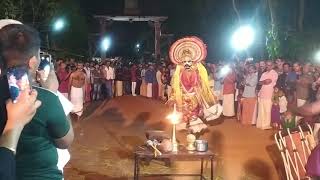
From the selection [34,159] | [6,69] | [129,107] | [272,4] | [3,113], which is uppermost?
[272,4]

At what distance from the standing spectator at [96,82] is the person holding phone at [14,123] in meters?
19.3

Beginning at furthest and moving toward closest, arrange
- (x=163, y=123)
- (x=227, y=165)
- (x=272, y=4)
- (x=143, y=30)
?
1. (x=143, y=30)
2. (x=272, y=4)
3. (x=163, y=123)
4. (x=227, y=165)

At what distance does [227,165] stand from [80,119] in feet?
23.3

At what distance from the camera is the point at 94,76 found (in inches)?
860

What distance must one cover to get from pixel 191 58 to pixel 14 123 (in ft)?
30.0

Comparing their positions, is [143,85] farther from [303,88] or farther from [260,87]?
[303,88]

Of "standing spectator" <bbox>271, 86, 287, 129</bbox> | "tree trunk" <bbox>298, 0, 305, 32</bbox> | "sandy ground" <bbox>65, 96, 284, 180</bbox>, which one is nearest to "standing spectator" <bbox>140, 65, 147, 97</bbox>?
"sandy ground" <bbox>65, 96, 284, 180</bbox>

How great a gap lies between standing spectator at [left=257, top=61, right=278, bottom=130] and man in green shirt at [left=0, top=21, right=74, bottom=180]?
10478 mm

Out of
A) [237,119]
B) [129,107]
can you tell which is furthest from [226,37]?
[237,119]

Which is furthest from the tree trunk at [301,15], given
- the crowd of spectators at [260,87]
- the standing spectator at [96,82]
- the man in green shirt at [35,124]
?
the man in green shirt at [35,124]

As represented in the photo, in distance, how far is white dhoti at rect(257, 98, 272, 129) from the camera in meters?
13.0

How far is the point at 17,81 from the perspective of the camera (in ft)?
7.25

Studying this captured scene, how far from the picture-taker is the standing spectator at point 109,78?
2238 centimetres

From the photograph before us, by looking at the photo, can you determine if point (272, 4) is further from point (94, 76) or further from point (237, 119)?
point (237, 119)
